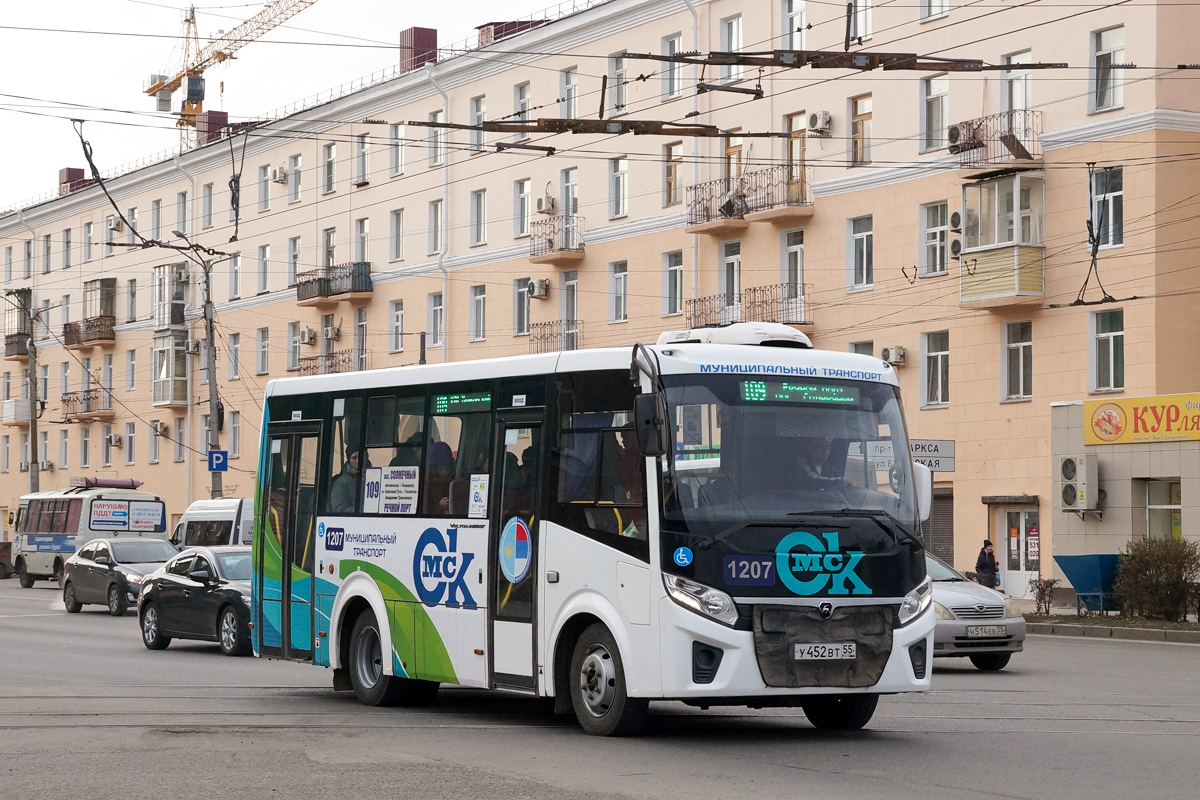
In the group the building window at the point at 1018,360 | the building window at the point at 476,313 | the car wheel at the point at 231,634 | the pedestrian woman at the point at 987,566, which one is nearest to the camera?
the car wheel at the point at 231,634

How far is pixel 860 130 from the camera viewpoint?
4094 centimetres

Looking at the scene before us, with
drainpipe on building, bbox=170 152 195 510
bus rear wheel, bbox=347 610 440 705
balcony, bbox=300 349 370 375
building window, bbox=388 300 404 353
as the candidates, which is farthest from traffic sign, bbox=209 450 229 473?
bus rear wheel, bbox=347 610 440 705

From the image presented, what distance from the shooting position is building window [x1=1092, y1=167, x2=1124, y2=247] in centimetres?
3541

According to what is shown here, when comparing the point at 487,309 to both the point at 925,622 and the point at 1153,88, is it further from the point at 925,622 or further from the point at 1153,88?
the point at 925,622

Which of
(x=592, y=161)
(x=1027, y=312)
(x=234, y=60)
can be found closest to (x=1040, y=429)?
(x=1027, y=312)

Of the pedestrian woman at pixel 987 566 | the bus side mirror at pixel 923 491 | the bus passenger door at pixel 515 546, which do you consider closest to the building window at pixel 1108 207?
the pedestrian woman at pixel 987 566

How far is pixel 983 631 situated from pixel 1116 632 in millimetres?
8791

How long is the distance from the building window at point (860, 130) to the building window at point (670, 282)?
696cm

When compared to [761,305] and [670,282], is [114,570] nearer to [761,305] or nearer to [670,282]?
[761,305]

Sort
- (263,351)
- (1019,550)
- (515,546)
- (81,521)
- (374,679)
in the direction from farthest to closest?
(263,351) < (81,521) < (1019,550) < (374,679) < (515,546)

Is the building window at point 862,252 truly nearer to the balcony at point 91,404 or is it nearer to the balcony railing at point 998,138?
the balcony railing at point 998,138

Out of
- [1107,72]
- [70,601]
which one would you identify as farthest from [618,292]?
[70,601]

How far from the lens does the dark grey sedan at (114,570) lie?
33.1 m

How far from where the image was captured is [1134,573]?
93.5ft
